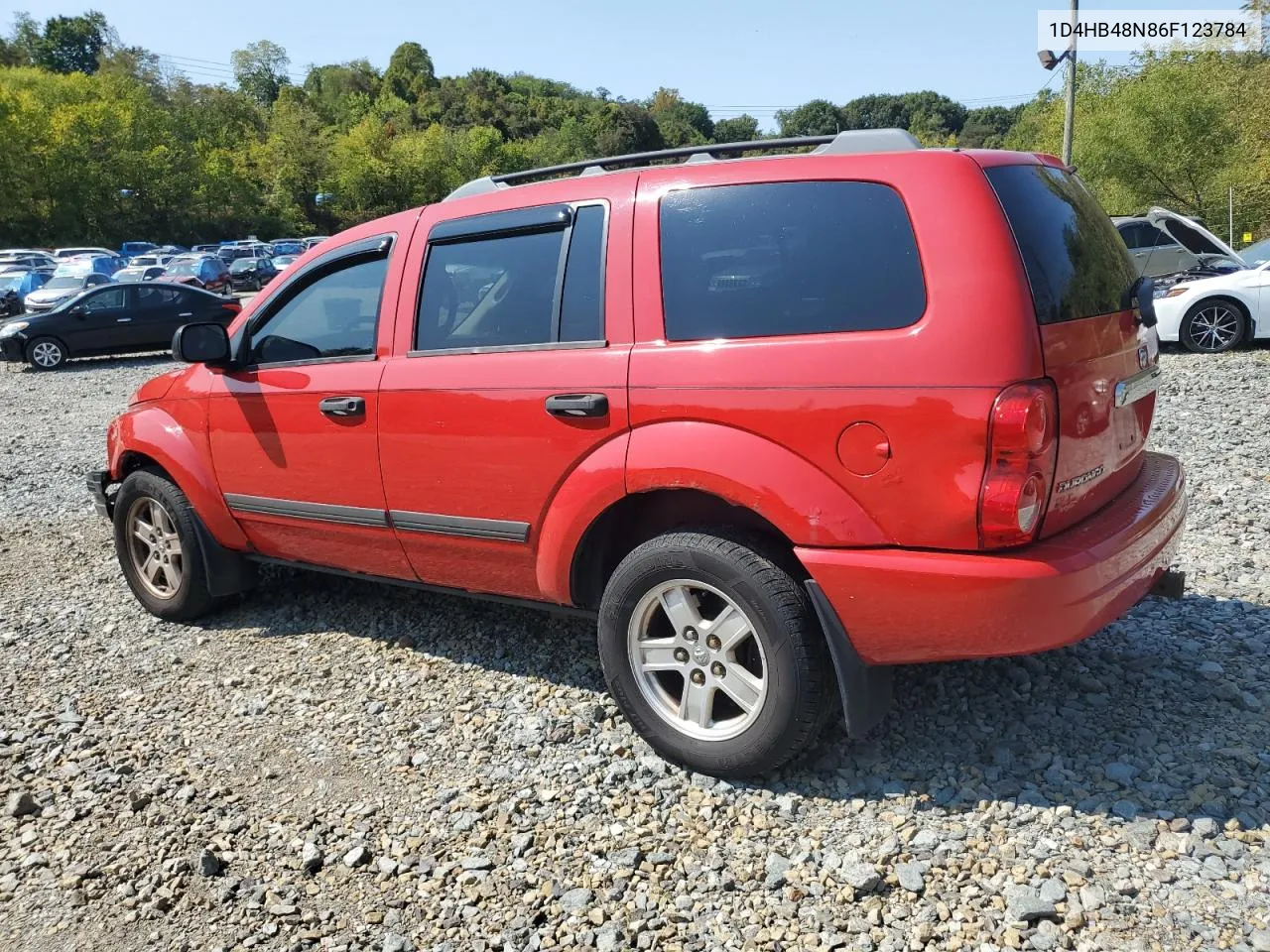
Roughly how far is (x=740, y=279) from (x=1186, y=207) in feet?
107

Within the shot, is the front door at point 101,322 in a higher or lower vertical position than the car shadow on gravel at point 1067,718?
higher

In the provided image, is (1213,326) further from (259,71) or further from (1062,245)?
(259,71)

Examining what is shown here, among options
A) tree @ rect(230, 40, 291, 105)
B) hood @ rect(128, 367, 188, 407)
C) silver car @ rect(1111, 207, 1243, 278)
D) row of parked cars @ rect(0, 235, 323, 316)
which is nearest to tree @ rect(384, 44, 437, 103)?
tree @ rect(230, 40, 291, 105)

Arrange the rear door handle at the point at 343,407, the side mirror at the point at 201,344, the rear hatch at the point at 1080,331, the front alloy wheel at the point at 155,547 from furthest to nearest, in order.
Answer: the front alloy wheel at the point at 155,547 < the side mirror at the point at 201,344 < the rear door handle at the point at 343,407 < the rear hatch at the point at 1080,331

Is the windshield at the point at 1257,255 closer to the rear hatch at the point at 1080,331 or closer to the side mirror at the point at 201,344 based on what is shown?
the rear hatch at the point at 1080,331

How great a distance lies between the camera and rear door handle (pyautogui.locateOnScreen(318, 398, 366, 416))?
384cm

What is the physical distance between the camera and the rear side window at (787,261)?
9.14 ft

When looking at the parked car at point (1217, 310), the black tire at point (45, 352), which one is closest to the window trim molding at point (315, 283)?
the parked car at point (1217, 310)

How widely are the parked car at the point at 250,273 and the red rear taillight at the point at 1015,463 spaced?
39.7m

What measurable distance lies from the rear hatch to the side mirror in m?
3.23

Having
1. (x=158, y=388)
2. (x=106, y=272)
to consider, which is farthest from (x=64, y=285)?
(x=158, y=388)

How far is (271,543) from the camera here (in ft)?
14.7

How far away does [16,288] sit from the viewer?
92.2ft

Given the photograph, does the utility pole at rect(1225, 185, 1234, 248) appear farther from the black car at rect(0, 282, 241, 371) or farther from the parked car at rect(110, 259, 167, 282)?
the parked car at rect(110, 259, 167, 282)
